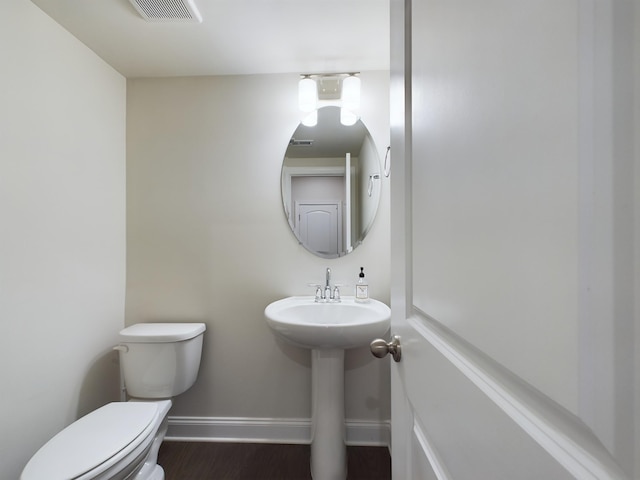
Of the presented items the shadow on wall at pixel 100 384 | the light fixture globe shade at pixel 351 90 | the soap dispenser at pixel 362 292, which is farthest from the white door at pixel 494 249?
the shadow on wall at pixel 100 384

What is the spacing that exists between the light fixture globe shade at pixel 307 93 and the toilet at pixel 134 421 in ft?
4.54

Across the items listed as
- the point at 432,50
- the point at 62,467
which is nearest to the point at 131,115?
the point at 62,467

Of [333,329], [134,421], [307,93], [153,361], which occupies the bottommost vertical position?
[134,421]

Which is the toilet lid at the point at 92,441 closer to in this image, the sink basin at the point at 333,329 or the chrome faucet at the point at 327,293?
the sink basin at the point at 333,329

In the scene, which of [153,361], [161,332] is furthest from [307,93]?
[153,361]

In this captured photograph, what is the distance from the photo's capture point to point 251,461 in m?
1.45

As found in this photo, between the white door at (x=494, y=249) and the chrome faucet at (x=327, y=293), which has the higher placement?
the white door at (x=494, y=249)

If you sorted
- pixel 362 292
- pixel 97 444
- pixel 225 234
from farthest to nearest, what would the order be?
pixel 225 234 → pixel 362 292 → pixel 97 444

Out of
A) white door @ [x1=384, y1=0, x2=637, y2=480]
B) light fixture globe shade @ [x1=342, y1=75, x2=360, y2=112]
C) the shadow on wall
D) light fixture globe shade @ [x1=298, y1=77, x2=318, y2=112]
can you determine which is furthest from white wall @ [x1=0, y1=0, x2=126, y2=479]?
white door @ [x1=384, y1=0, x2=637, y2=480]

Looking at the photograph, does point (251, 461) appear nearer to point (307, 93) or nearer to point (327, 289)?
point (327, 289)

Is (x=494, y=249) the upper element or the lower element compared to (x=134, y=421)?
upper

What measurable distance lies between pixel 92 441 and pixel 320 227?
4.31ft

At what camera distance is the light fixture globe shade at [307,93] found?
5.11ft

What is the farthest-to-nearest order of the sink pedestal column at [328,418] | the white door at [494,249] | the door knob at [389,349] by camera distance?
the sink pedestal column at [328,418] < the door knob at [389,349] < the white door at [494,249]
